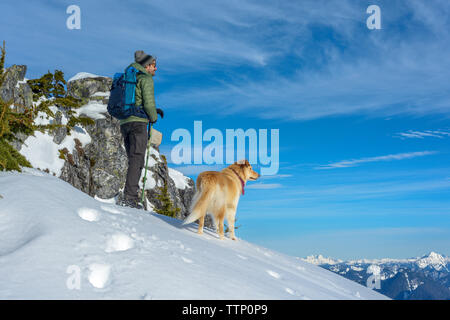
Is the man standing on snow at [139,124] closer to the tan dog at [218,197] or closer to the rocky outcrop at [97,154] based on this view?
the tan dog at [218,197]

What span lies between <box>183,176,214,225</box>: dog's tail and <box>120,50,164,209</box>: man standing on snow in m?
Result: 1.74

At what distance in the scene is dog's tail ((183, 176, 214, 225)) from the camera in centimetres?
656

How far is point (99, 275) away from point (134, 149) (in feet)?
14.7

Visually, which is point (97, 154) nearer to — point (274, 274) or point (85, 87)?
point (85, 87)

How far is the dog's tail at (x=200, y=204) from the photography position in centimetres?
656

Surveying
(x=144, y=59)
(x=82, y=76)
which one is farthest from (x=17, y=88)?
(x=144, y=59)

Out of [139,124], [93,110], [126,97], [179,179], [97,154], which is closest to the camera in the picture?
[126,97]

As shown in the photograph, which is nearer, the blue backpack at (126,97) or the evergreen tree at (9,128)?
the evergreen tree at (9,128)

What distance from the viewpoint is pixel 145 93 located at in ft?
24.0

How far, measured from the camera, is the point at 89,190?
72.8ft

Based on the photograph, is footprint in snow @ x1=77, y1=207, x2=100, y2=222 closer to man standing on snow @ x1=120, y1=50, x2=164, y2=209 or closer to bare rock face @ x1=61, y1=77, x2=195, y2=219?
man standing on snow @ x1=120, y1=50, x2=164, y2=209

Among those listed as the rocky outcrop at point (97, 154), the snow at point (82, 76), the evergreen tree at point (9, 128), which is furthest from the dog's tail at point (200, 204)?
the snow at point (82, 76)

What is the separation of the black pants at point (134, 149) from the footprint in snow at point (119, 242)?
335 centimetres

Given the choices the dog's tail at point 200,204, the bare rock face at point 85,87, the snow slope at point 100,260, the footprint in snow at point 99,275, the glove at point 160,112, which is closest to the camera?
the snow slope at point 100,260
